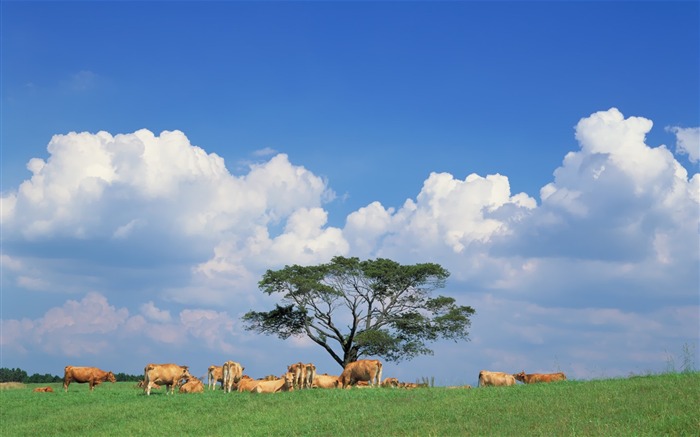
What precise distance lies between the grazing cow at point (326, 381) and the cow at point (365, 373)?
3.13 ft

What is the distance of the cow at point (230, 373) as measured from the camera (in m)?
36.2

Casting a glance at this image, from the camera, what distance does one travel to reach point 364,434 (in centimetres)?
1958

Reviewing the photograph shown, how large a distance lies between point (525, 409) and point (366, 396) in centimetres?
794

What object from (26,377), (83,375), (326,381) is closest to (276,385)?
(326,381)

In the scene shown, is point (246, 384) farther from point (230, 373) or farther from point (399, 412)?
point (399, 412)

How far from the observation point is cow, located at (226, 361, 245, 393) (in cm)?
3622

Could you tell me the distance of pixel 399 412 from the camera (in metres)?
23.0

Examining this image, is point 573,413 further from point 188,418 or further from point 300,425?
point 188,418

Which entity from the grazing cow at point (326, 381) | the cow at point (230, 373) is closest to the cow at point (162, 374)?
the cow at point (230, 373)

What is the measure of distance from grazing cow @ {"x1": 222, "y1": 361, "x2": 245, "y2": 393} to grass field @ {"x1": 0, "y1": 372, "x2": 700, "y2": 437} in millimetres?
4453

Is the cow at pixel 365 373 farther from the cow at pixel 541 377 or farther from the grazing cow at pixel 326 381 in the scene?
the cow at pixel 541 377

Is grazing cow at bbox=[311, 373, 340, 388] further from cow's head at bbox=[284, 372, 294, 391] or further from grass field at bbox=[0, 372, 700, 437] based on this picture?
grass field at bbox=[0, 372, 700, 437]

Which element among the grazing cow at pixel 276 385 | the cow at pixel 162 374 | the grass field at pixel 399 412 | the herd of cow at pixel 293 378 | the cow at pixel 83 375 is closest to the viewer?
the grass field at pixel 399 412

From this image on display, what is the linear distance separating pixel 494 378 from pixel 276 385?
11548 millimetres
